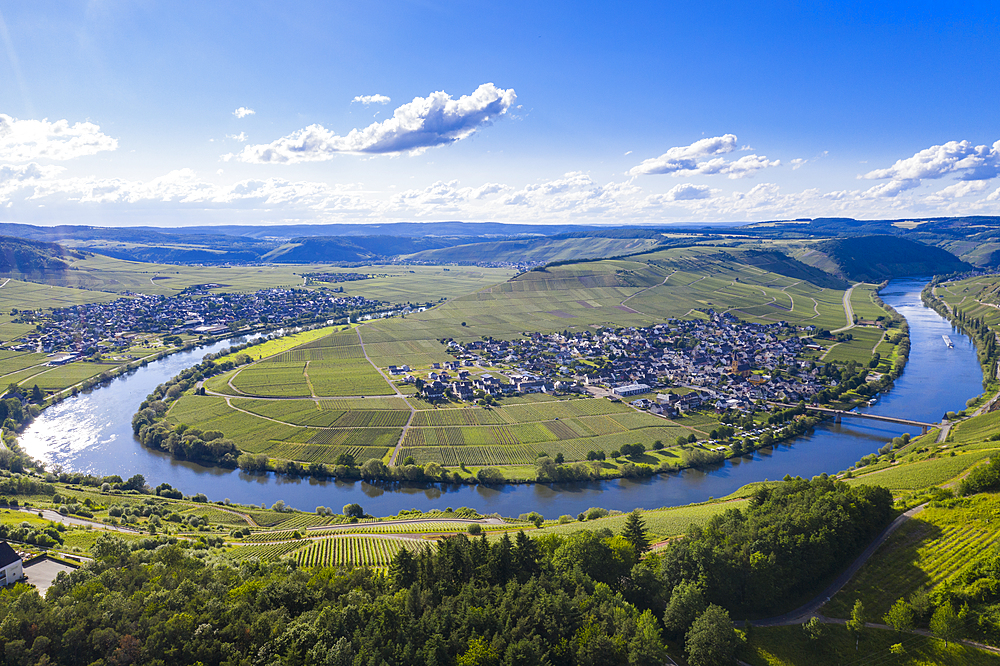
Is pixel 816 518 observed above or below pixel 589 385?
above

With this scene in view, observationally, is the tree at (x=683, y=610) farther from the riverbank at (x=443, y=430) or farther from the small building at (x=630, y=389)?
the small building at (x=630, y=389)

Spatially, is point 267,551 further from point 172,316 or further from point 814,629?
point 172,316

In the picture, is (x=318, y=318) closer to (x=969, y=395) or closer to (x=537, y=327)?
(x=537, y=327)

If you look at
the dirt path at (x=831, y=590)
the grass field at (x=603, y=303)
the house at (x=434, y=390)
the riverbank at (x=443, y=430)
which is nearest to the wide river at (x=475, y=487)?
the riverbank at (x=443, y=430)

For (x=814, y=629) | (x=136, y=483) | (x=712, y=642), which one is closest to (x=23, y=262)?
(x=136, y=483)

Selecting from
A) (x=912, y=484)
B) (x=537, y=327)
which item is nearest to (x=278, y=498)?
(x=912, y=484)

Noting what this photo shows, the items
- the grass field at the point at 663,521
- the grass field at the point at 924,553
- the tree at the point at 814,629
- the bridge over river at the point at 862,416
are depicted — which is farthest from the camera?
the bridge over river at the point at 862,416

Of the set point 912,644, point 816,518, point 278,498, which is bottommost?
point 278,498
